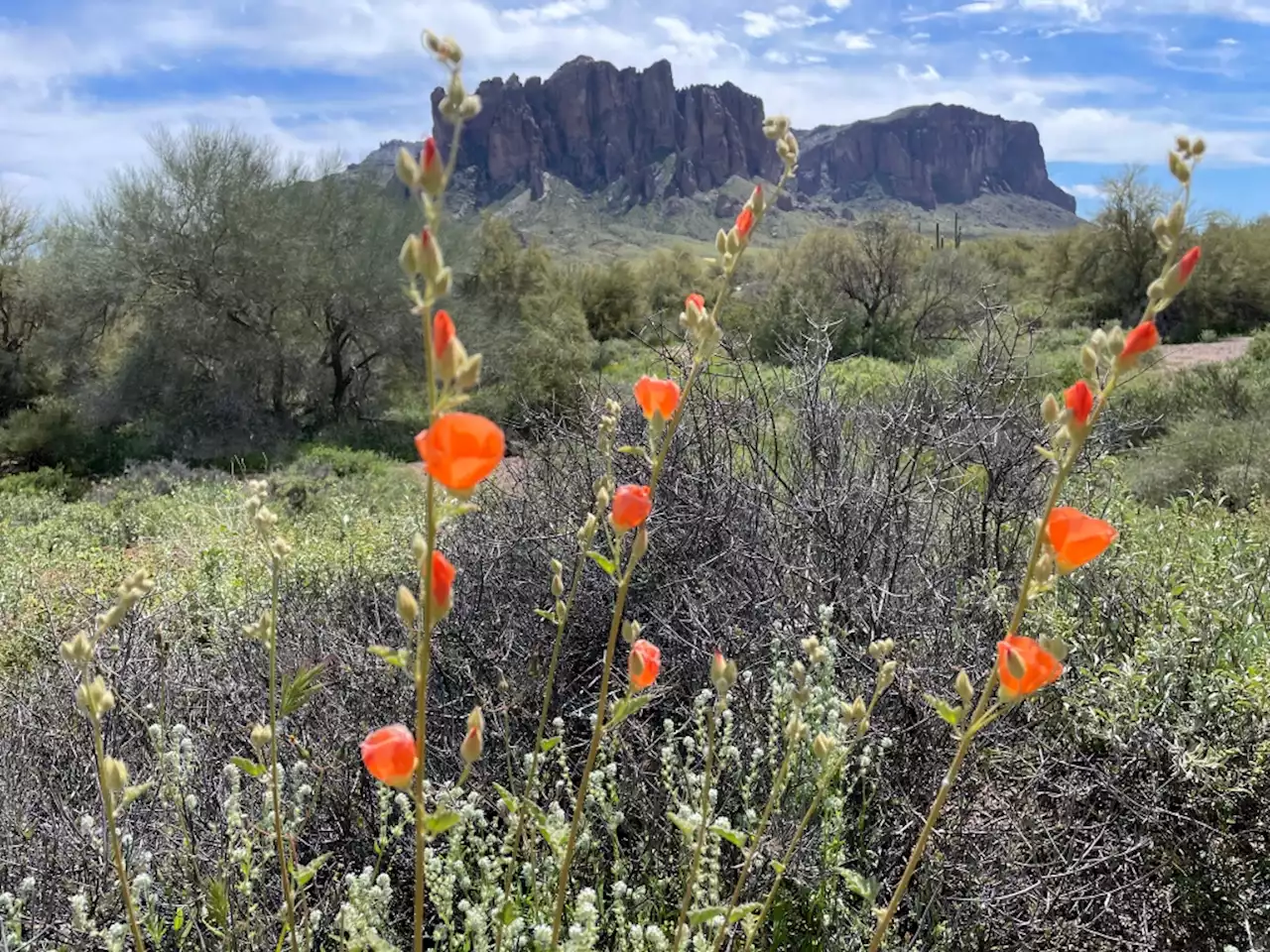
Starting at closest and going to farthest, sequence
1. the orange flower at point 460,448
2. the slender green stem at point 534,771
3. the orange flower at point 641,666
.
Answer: the orange flower at point 460,448 < the orange flower at point 641,666 < the slender green stem at point 534,771

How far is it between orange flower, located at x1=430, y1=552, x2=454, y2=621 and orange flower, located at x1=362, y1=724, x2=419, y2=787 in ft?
0.45

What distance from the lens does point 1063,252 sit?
80.1ft

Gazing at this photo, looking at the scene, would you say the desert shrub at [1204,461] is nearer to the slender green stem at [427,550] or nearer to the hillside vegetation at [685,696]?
the hillside vegetation at [685,696]

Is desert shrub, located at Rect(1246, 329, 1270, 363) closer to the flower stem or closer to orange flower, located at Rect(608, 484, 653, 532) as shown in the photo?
orange flower, located at Rect(608, 484, 653, 532)

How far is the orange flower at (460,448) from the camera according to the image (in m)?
0.70

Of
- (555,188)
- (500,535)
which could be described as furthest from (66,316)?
(555,188)

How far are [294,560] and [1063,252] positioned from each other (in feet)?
83.4

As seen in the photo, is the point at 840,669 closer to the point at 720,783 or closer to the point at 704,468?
the point at 720,783

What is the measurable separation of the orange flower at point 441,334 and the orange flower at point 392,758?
1.27 feet

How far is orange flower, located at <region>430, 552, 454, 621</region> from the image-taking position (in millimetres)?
811

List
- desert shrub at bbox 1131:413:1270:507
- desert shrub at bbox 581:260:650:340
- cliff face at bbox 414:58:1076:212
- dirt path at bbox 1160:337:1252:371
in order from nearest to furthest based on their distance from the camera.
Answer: desert shrub at bbox 1131:413:1270:507
dirt path at bbox 1160:337:1252:371
desert shrub at bbox 581:260:650:340
cliff face at bbox 414:58:1076:212

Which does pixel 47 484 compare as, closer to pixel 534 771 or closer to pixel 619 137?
pixel 534 771

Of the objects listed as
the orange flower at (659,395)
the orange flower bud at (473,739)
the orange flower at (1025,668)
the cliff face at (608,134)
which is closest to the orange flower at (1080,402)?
the orange flower at (1025,668)

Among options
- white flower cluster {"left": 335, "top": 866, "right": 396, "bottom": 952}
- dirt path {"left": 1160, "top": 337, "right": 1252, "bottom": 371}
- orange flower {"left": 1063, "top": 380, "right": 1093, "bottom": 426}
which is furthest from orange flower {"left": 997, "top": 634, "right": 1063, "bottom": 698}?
dirt path {"left": 1160, "top": 337, "right": 1252, "bottom": 371}
